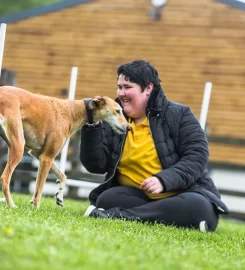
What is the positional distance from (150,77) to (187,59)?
1612 centimetres

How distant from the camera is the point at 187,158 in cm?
719

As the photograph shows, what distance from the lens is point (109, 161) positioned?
7387 millimetres

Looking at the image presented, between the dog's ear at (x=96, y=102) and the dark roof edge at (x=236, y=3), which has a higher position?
the dark roof edge at (x=236, y=3)

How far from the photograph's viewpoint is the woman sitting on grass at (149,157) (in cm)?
718

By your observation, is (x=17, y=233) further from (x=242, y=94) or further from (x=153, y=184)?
(x=242, y=94)

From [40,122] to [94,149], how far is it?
0.55 m

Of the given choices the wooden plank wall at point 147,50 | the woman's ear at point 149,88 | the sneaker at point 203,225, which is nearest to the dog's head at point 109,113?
the woman's ear at point 149,88

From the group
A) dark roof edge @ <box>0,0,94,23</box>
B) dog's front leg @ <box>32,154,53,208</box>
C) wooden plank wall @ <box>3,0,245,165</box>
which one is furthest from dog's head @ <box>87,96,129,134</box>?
dark roof edge @ <box>0,0,94,23</box>

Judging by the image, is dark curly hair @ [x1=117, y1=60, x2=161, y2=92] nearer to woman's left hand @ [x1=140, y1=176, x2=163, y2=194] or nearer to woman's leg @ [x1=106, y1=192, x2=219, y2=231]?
woman's left hand @ [x1=140, y1=176, x2=163, y2=194]

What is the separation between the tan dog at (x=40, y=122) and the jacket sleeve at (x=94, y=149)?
0.17 meters

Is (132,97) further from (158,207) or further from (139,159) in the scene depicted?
(158,207)

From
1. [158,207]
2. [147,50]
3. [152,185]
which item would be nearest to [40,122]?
[152,185]

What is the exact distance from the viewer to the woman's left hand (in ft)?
A: 22.6

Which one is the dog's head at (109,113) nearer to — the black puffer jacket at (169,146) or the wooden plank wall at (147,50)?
the black puffer jacket at (169,146)
